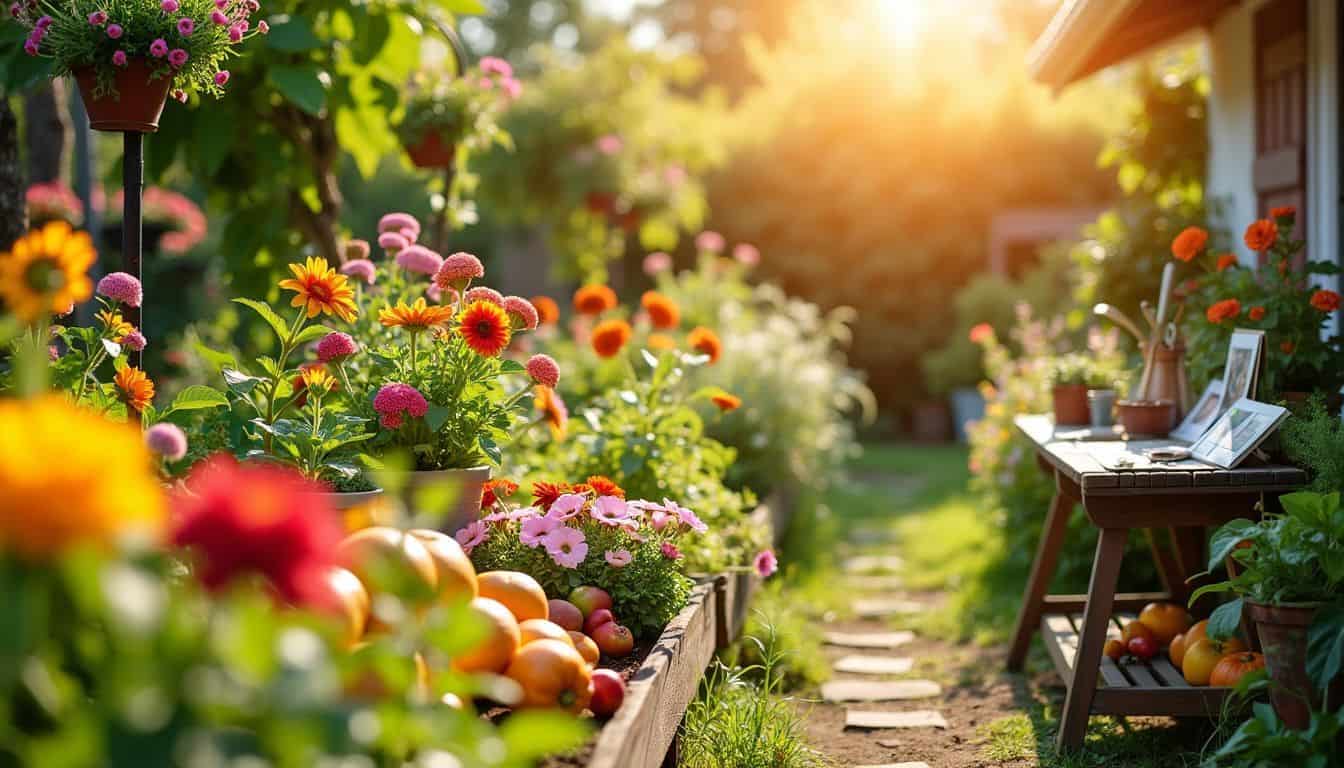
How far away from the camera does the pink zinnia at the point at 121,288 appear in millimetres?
2381

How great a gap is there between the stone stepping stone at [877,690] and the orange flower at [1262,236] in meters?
1.54

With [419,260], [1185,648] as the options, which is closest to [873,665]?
Result: [1185,648]

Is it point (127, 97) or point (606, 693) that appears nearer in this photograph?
point (606, 693)

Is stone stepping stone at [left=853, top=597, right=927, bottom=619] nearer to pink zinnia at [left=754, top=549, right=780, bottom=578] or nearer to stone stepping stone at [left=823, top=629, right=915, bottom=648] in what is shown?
stone stepping stone at [left=823, top=629, right=915, bottom=648]

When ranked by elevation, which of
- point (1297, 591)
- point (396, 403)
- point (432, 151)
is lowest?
point (1297, 591)

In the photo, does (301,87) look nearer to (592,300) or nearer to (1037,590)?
(592,300)

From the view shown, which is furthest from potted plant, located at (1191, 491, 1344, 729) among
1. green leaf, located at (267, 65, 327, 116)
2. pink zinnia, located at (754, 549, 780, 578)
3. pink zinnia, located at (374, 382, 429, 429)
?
green leaf, located at (267, 65, 327, 116)

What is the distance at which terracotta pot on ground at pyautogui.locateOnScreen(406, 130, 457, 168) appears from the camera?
460cm

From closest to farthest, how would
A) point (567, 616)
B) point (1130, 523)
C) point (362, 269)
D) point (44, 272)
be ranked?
point (44, 272) → point (567, 616) → point (1130, 523) → point (362, 269)

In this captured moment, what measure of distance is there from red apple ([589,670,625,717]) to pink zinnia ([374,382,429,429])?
0.78m

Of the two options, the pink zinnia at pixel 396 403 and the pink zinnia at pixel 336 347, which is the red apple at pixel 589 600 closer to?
the pink zinnia at pixel 396 403

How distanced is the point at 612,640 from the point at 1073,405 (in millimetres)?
2026

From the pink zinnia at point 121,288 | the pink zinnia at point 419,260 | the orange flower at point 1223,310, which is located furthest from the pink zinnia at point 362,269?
the orange flower at point 1223,310

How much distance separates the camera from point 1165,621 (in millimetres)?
3311
